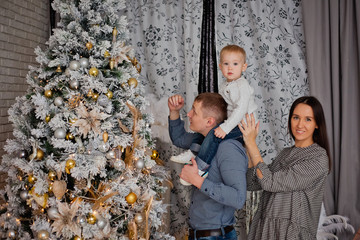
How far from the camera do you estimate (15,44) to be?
122 inches

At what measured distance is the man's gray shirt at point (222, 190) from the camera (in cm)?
164

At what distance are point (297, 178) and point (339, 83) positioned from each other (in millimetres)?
1321

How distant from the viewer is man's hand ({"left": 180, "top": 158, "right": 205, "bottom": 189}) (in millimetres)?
1705

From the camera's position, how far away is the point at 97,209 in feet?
5.47

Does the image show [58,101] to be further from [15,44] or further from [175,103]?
[15,44]

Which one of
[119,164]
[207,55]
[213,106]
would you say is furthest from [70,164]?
[207,55]

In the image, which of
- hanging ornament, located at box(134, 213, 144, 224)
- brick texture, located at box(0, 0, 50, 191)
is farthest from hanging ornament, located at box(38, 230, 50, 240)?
brick texture, located at box(0, 0, 50, 191)

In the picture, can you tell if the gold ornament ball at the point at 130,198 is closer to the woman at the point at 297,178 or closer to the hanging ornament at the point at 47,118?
the hanging ornament at the point at 47,118

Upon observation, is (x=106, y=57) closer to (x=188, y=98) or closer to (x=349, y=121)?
(x=188, y=98)

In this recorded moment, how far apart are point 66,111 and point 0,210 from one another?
2.43 ft

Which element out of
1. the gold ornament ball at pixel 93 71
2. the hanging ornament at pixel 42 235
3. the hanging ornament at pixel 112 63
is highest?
the hanging ornament at pixel 112 63

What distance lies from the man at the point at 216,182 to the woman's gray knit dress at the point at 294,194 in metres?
0.21

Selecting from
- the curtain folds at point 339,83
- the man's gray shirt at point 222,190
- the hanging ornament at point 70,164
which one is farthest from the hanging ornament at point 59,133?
the curtain folds at point 339,83

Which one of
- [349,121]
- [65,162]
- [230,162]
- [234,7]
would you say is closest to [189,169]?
[230,162]
